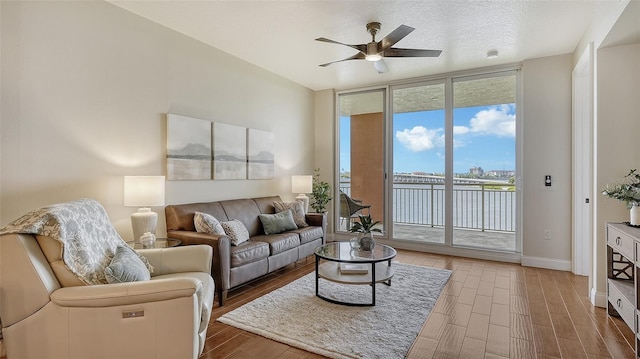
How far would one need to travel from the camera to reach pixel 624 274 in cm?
269

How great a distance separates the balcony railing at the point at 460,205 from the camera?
5059mm

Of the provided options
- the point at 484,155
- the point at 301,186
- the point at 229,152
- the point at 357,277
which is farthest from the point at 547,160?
the point at 229,152

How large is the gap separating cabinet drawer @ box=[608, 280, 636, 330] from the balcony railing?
2399 mm

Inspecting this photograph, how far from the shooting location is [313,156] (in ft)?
19.5

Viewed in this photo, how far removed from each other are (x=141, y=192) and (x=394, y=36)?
2.58m

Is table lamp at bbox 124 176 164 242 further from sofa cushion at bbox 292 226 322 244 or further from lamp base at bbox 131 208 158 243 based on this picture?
sofa cushion at bbox 292 226 322 244

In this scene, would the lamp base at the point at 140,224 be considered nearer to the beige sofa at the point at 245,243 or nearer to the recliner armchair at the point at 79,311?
the beige sofa at the point at 245,243

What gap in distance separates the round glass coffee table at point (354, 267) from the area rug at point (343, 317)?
0.15m

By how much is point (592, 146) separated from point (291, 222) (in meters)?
3.31

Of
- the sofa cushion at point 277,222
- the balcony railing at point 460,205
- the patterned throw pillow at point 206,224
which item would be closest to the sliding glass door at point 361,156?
the balcony railing at point 460,205

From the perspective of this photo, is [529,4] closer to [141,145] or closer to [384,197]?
[384,197]

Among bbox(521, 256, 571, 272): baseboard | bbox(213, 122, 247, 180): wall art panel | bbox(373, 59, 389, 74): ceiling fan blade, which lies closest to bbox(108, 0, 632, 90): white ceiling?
bbox(373, 59, 389, 74): ceiling fan blade

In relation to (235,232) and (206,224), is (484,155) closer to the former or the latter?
(235,232)

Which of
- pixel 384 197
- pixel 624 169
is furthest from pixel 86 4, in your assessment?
pixel 624 169
